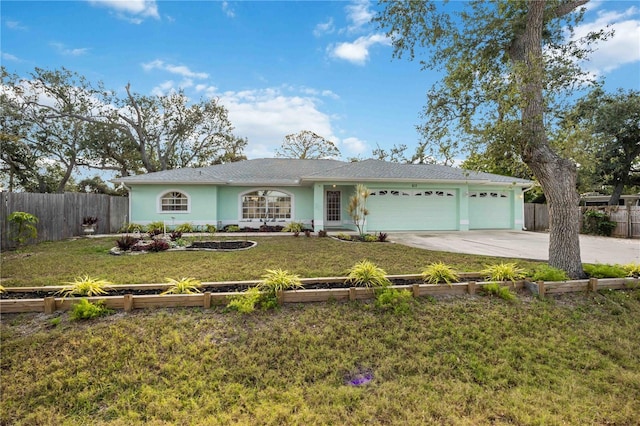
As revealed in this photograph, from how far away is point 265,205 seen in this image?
1552 centimetres

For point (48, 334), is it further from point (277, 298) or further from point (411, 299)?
point (411, 299)


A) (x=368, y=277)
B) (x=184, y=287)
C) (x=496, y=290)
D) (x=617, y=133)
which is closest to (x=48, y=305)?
(x=184, y=287)

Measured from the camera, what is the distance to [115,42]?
9570 mm

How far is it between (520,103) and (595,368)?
13.2ft

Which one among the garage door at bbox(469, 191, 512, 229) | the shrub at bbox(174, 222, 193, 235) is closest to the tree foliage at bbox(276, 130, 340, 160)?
the garage door at bbox(469, 191, 512, 229)

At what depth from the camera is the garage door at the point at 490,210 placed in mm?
15531

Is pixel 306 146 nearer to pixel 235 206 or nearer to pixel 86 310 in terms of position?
pixel 235 206

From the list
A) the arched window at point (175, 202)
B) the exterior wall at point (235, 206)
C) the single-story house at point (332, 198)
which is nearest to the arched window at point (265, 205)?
the single-story house at point (332, 198)

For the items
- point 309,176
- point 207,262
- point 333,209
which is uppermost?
point 309,176

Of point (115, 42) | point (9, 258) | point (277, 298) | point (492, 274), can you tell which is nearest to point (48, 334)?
point (277, 298)

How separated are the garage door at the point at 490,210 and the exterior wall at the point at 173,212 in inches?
533

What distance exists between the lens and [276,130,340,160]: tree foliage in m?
30.2

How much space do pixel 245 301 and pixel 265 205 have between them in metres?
12.1

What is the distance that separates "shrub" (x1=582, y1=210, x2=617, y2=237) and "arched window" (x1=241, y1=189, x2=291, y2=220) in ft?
49.3
